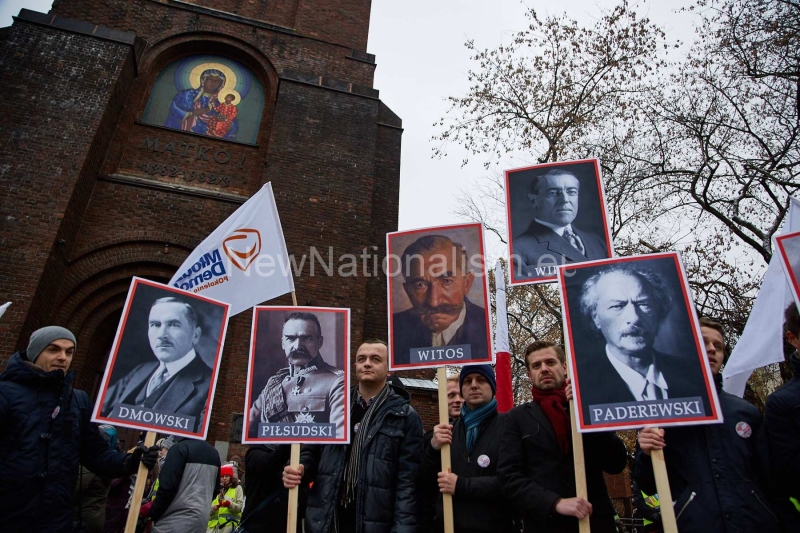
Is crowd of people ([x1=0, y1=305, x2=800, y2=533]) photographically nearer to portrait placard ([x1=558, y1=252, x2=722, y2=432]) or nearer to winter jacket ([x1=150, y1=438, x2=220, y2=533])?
winter jacket ([x1=150, y1=438, x2=220, y2=533])

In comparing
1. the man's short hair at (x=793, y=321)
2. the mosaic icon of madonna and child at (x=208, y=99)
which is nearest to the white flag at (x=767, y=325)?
the man's short hair at (x=793, y=321)

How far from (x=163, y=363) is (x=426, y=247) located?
2.13 metres

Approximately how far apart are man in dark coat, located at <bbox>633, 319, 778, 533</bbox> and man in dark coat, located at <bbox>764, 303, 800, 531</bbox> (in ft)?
0.22

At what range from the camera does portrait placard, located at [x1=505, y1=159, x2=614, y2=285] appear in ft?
13.5

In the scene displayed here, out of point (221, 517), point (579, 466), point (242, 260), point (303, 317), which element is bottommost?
point (221, 517)

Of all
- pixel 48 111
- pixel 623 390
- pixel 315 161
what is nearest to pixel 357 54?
pixel 315 161

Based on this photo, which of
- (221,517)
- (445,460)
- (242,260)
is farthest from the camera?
(221,517)

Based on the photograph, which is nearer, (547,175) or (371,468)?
(371,468)

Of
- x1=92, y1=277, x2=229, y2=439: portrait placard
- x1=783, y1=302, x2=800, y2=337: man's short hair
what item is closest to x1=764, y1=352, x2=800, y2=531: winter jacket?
x1=783, y1=302, x2=800, y2=337: man's short hair

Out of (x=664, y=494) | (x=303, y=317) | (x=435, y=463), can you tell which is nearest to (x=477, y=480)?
(x=435, y=463)

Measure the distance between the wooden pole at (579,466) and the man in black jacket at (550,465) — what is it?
0.05m

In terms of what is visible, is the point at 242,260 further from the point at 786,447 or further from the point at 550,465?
the point at 786,447

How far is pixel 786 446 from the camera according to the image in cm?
267

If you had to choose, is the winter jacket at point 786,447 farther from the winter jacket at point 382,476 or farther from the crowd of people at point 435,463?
the winter jacket at point 382,476
